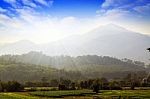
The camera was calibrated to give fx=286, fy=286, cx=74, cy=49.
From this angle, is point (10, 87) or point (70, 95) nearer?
point (70, 95)

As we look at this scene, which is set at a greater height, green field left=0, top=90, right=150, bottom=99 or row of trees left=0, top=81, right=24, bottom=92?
row of trees left=0, top=81, right=24, bottom=92

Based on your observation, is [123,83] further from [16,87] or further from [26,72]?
[26,72]

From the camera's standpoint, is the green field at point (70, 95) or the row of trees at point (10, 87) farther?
the row of trees at point (10, 87)

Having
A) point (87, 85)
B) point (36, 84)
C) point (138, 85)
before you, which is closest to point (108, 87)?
point (87, 85)

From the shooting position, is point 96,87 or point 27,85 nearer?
point 96,87

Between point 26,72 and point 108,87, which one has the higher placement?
point 26,72

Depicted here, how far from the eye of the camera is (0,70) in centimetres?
13562

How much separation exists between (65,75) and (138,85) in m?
59.4

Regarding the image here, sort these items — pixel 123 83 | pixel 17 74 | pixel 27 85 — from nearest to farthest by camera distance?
pixel 27 85 → pixel 123 83 → pixel 17 74

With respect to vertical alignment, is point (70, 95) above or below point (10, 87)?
below

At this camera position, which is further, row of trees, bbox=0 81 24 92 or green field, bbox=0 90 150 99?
row of trees, bbox=0 81 24 92

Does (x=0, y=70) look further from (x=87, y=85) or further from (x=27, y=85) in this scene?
(x=87, y=85)

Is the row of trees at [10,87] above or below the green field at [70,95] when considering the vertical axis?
above

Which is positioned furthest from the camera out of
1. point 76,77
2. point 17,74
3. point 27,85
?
point 76,77
